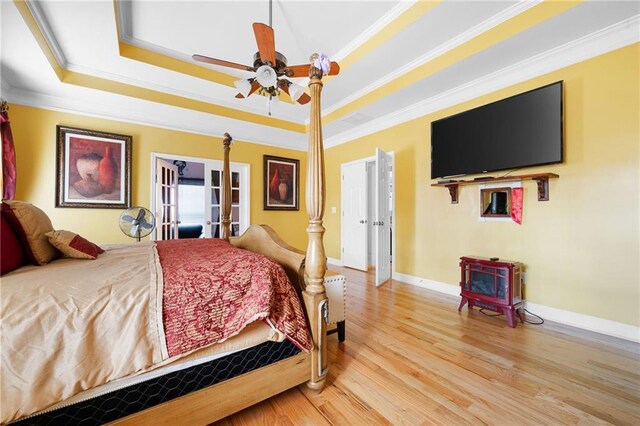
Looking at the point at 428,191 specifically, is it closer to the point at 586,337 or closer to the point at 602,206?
the point at 602,206

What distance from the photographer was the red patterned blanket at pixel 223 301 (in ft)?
3.84

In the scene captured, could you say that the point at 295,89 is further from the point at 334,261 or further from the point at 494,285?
the point at 334,261

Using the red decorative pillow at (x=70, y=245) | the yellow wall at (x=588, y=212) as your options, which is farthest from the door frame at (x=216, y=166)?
the yellow wall at (x=588, y=212)

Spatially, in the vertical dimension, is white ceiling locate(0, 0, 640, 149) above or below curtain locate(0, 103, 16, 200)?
above

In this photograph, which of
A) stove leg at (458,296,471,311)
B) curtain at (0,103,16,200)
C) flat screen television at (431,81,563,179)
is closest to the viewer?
flat screen television at (431,81,563,179)

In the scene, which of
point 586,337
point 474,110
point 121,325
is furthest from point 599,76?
point 121,325

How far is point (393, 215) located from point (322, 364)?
2987 millimetres

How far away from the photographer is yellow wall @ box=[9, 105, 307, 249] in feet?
10.6

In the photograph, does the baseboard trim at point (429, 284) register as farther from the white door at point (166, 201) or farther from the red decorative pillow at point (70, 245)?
the white door at point (166, 201)

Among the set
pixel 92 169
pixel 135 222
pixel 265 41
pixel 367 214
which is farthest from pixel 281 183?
pixel 265 41

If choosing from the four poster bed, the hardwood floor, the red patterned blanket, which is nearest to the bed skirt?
the four poster bed

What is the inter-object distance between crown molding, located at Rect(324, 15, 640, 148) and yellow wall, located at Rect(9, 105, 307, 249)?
130 inches

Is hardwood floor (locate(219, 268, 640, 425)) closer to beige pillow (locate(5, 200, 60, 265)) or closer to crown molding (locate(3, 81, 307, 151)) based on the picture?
beige pillow (locate(5, 200, 60, 265))

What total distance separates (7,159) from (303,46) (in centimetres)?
372
